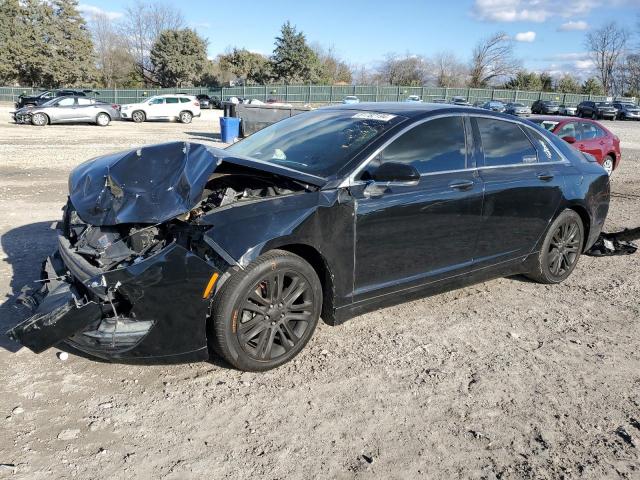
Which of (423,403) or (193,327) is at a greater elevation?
(193,327)

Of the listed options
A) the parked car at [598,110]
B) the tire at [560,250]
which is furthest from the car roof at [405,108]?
the parked car at [598,110]

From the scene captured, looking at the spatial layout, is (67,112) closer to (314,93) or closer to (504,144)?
(504,144)

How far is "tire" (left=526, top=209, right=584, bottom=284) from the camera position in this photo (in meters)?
5.15

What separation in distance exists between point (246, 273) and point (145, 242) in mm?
698

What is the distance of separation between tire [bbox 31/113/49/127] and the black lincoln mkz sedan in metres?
24.6

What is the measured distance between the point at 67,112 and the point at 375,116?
2585 centimetres

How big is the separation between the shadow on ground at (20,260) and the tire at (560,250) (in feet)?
15.0

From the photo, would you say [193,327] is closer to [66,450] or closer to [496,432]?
[66,450]

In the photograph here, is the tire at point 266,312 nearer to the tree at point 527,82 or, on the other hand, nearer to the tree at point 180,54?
the tree at point 180,54

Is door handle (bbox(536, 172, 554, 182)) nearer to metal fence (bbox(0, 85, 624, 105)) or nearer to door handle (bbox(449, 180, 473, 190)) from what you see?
door handle (bbox(449, 180, 473, 190))

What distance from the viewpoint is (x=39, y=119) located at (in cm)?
2534

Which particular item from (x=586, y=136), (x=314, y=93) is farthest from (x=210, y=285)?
(x=314, y=93)

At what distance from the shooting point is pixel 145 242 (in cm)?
334

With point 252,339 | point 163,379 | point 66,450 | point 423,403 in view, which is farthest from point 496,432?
point 66,450
